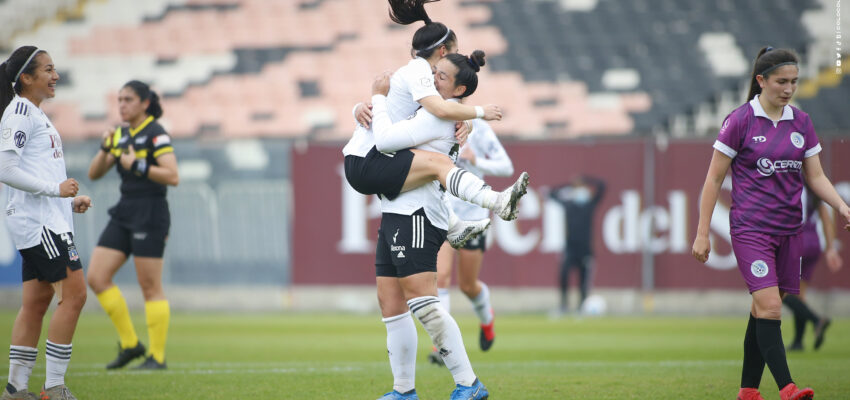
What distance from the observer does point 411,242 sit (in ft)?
19.0

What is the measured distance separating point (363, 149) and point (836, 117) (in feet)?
48.5

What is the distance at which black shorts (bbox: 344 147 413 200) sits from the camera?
5809 millimetres

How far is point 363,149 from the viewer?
597 cm

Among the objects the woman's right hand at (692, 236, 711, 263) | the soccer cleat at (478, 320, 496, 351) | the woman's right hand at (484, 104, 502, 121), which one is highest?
the woman's right hand at (484, 104, 502, 121)

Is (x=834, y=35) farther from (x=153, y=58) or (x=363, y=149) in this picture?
(x=363, y=149)

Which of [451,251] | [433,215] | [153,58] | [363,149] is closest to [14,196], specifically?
[363,149]

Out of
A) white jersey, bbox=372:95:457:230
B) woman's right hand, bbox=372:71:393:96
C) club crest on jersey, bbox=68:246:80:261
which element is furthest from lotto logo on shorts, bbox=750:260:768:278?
club crest on jersey, bbox=68:246:80:261

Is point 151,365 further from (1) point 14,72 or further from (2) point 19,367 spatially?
(1) point 14,72

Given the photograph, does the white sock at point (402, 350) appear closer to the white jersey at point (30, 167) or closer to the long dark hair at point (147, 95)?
the white jersey at point (30, 167)

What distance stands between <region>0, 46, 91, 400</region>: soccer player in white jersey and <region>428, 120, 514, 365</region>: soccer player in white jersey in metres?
3.49

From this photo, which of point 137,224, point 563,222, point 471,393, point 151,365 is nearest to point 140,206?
point 137,224

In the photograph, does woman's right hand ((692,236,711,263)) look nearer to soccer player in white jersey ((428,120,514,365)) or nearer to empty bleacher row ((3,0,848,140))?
soccer player in white jersey ((428,120,514,365))

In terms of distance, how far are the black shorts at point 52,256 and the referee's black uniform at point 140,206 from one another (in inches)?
87.4

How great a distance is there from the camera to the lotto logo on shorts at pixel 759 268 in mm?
5812
